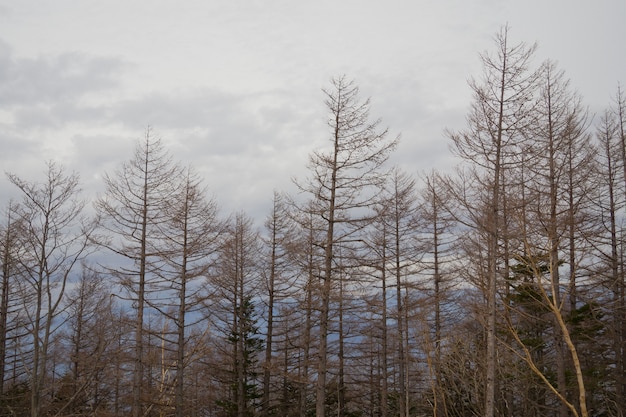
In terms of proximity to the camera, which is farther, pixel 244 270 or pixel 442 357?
pixel 244 270

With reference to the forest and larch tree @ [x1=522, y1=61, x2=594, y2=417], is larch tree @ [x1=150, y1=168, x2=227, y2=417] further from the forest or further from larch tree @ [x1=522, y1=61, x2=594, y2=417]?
larch tree @ [x1=522, y1=61, x2=594, y2=417]

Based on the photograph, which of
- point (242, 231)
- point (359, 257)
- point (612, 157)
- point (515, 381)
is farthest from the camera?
point (242, 231)

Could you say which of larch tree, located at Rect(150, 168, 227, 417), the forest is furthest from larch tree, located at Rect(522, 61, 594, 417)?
larch tree, located at Rect(150, 168, 227, 417)

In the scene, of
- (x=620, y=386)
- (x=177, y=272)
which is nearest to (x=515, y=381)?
(x=620, y=386)

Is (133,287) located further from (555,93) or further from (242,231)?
(555,93)

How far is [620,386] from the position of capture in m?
15.7

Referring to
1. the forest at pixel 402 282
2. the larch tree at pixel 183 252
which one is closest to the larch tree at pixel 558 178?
the forest at pixel 402 282

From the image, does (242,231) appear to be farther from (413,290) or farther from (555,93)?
(555,93)

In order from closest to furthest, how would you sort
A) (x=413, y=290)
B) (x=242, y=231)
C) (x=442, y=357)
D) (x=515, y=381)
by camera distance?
(x=442, y=357)
(x=515, y=381)
(x=413, y=290)
(x=242, y=231)

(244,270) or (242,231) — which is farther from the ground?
(242,231)

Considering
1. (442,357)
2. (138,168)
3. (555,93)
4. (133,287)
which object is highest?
(555,93)

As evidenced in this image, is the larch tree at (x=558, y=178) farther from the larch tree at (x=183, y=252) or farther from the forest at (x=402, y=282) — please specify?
the larch tree at (x=183, y=252)

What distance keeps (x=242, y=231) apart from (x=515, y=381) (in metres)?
12.8

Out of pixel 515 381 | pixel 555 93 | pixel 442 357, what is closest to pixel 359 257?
pixel 442 357
